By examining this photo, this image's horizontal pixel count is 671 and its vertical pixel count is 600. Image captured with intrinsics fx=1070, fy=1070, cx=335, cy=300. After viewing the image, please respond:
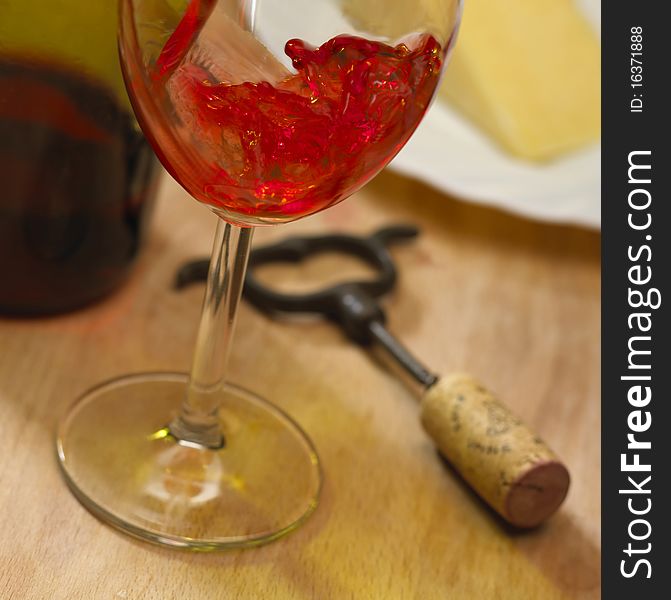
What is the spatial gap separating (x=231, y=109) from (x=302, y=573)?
26cm

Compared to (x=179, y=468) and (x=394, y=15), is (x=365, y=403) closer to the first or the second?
(x=179, y=468)

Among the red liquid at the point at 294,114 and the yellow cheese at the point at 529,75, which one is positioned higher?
the red liquid at the point at 294,114

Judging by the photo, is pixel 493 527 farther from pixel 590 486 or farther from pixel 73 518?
pixel 73 518

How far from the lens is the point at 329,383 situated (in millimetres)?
749

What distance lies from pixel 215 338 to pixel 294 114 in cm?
17

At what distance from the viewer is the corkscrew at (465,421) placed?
2.03ft

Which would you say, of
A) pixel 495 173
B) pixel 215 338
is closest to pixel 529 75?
pixel 495 173

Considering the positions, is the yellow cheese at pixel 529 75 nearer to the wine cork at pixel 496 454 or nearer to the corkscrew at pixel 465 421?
the corkscrew at pixel 465 421

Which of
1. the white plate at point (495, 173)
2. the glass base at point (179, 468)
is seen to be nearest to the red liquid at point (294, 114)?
the glass base at point (179, 468)

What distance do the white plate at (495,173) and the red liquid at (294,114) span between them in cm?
47

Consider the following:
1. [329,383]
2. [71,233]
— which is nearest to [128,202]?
[71,233]

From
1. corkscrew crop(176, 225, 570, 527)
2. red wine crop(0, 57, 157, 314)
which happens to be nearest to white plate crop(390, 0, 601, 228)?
corkscrew crop(176, 225, 570, 527)

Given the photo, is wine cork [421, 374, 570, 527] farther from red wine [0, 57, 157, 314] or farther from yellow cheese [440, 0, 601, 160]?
yellow cheese [440, 0, 601, 160]

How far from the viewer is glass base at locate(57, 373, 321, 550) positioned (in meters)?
0.58
